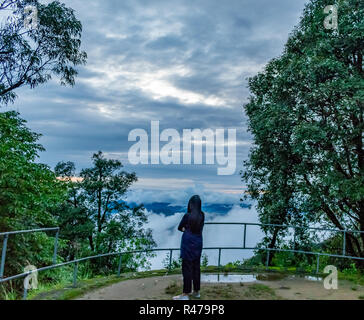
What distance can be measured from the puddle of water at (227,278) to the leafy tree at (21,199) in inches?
251

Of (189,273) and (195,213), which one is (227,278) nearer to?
(189,273)

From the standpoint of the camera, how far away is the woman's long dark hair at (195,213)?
6219 millimetres

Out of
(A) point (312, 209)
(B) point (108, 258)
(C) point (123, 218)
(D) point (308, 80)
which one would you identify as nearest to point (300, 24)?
(D) point (308, 80)

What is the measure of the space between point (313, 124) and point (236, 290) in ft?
23.7

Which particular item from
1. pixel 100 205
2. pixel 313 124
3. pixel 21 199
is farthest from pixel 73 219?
pixel 313 124

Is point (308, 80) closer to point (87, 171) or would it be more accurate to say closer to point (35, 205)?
point (35, 205)

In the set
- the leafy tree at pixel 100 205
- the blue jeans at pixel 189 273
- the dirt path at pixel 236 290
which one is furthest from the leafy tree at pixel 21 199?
the leafy tree at pixel 100 205

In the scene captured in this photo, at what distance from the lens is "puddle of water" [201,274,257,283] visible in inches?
311

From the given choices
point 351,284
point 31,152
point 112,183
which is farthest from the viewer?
point 112,183

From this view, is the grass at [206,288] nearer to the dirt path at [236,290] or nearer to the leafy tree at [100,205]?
the dirt path at [236,290]

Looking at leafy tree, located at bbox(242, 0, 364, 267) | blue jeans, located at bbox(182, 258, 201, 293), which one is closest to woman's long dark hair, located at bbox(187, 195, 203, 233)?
blue jeans, located at bbox(182, 258, 201, 293)

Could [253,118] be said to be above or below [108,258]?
above

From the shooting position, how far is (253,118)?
47.2 ft
